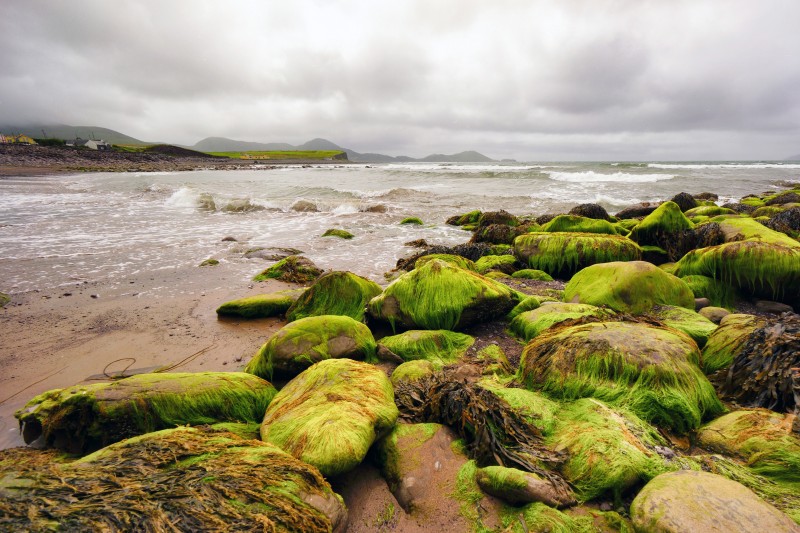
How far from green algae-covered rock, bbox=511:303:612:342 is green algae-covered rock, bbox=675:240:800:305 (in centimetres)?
253

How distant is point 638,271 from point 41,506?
5.80 metres

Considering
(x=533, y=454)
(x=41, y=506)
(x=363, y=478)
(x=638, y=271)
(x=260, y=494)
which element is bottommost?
(x=363, y=478)

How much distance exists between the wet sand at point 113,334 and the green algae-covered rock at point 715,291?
6.18m

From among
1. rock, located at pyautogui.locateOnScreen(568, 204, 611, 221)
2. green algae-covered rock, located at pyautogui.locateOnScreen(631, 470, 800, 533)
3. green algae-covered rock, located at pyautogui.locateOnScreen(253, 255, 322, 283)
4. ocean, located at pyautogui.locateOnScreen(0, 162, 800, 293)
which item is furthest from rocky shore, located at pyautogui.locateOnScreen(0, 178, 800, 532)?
rock, located at pyautogui.locateOnScreen(568, 204, 611, 221)

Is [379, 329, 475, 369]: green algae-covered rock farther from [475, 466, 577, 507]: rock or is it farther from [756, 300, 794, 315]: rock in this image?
[756, 300, 794, 315]: rock

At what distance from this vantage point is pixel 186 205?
737 inches

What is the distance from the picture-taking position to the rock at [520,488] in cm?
201

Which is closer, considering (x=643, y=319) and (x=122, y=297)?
(x=643, y=319)

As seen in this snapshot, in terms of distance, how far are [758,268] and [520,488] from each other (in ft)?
17.5

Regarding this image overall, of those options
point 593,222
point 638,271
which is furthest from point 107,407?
point 593,222

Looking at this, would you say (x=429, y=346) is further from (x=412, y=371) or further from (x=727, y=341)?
(x=727, y=341)

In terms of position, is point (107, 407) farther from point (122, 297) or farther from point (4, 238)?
point (4, 238)

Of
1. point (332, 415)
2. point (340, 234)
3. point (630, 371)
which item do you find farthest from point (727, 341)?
point (340, 234)

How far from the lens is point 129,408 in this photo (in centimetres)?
261
